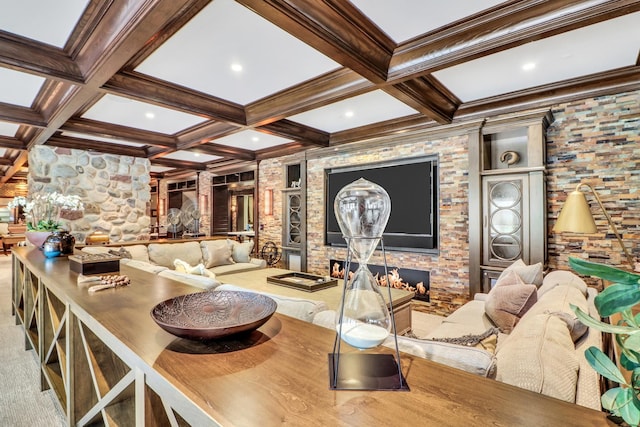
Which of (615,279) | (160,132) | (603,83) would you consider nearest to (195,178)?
(160,132)

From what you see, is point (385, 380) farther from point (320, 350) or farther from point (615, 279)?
point (615, 279)

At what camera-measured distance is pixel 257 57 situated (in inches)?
105

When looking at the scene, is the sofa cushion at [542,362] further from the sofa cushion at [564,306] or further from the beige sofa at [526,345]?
the sofa cushion at [564,306]

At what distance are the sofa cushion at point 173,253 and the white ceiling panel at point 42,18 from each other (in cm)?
286

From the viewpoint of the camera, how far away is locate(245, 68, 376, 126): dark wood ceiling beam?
2943 mm

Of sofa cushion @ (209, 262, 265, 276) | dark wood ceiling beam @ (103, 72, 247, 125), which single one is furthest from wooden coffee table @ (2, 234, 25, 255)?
dark wood ceiling beam @ (103, 72, 247, 125)

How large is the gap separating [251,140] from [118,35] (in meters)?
3.54

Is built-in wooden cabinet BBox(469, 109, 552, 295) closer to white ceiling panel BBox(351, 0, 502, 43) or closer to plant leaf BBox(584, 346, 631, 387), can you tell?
white ceiling panel BBox(351, 0, 502, 43)

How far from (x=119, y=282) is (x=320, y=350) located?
1.36 meters

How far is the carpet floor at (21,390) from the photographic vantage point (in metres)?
1.94

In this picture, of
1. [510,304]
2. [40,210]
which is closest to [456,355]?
[510,304]

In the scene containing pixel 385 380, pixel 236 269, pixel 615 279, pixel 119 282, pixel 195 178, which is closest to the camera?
pixel 615 279

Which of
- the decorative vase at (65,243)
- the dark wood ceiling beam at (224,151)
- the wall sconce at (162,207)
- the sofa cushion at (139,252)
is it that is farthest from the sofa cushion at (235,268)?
the wall sconce at (162,207)

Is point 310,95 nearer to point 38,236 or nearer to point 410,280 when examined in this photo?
point 410,280
